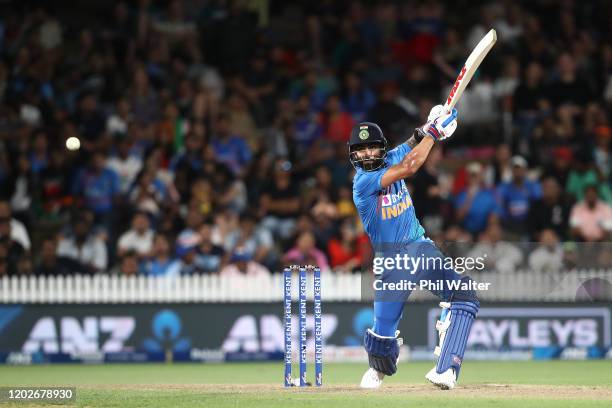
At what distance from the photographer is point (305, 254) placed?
60.1 ft

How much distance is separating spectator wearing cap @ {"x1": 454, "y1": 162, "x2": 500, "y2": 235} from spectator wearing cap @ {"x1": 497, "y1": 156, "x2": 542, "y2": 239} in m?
0.19

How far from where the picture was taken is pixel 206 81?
21.7 m

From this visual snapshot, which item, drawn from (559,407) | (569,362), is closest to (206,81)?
(569,362)

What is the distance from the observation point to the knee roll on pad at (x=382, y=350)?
11.4 meters

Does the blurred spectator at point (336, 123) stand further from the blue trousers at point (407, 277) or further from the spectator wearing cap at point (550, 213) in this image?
the blue trousers at point (407, 277)

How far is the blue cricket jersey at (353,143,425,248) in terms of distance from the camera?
1138 centimetres

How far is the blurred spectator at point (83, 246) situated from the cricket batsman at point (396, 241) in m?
8.07

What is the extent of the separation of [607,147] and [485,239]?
3140mm

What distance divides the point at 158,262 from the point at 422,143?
8.34 m

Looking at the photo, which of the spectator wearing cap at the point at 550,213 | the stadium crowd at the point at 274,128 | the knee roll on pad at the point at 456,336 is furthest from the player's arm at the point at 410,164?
the spectator wearing cap at the point at 550,213

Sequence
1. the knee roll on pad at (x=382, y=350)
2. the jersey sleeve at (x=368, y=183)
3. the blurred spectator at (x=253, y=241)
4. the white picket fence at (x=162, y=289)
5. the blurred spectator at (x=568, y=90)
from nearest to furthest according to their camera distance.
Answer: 1. the jersey sleeve at (x=368, y=183)
2. the knee roll on pad at (x=382, y=350)
3. the white picket fence at (x=162, y=289)
4. the blurred spectator at (x=253, y=241)
5. the blurred spectator at (x=568, y=90)

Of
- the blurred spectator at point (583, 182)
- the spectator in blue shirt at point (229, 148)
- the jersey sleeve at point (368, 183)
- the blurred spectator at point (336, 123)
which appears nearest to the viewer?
the jersey sleeve at point (368, 183)

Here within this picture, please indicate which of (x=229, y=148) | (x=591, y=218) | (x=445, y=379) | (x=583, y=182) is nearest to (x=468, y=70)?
(x=445, y=379)

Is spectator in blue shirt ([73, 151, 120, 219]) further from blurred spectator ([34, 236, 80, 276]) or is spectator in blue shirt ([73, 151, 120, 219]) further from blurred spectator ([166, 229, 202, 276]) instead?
blurred spectator ([166, 229, 202, 276])
